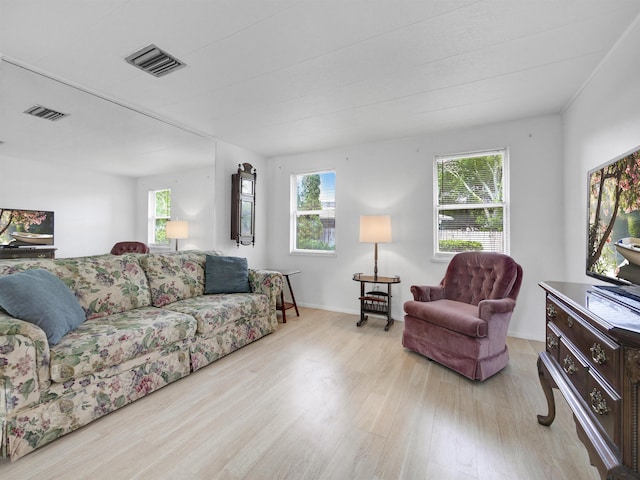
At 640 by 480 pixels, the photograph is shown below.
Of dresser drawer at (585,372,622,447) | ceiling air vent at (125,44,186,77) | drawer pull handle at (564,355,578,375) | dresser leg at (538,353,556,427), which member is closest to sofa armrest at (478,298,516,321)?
dresser leg at (538,353,556,427)

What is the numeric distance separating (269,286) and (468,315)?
1.96m

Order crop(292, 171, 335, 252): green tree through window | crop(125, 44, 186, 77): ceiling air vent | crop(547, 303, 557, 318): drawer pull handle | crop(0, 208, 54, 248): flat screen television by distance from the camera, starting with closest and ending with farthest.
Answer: crop(547, 303, 557, 318): drawer pull handle, crop(125, 44, 186, 77): ceiling air vent, crop(0, 208, 54, 248): flat screen television, crop(292, 171, 335, 252): green tree through window

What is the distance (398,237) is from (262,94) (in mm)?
2309

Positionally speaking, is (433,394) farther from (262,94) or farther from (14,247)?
(14,247)

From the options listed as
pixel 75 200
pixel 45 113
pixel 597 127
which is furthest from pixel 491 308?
pixel 45 113

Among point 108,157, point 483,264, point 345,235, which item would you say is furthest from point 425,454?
point 108,157

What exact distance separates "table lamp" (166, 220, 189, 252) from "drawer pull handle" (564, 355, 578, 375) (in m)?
Answer: 3.36

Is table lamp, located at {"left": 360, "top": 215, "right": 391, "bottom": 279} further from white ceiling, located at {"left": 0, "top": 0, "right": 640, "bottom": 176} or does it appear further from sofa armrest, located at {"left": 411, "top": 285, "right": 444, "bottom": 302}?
white ceiling, located at {"left": 0, "top": 0, "right": 640, "bottom": 176}

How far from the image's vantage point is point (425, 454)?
1.43 meters

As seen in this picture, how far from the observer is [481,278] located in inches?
105

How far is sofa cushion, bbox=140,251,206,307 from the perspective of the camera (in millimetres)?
→ 2637

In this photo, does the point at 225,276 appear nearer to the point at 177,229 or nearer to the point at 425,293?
the point at 177,229

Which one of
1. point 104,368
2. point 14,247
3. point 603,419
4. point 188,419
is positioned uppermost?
Result: point 14,247

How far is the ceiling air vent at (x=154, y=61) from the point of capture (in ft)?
6.32
